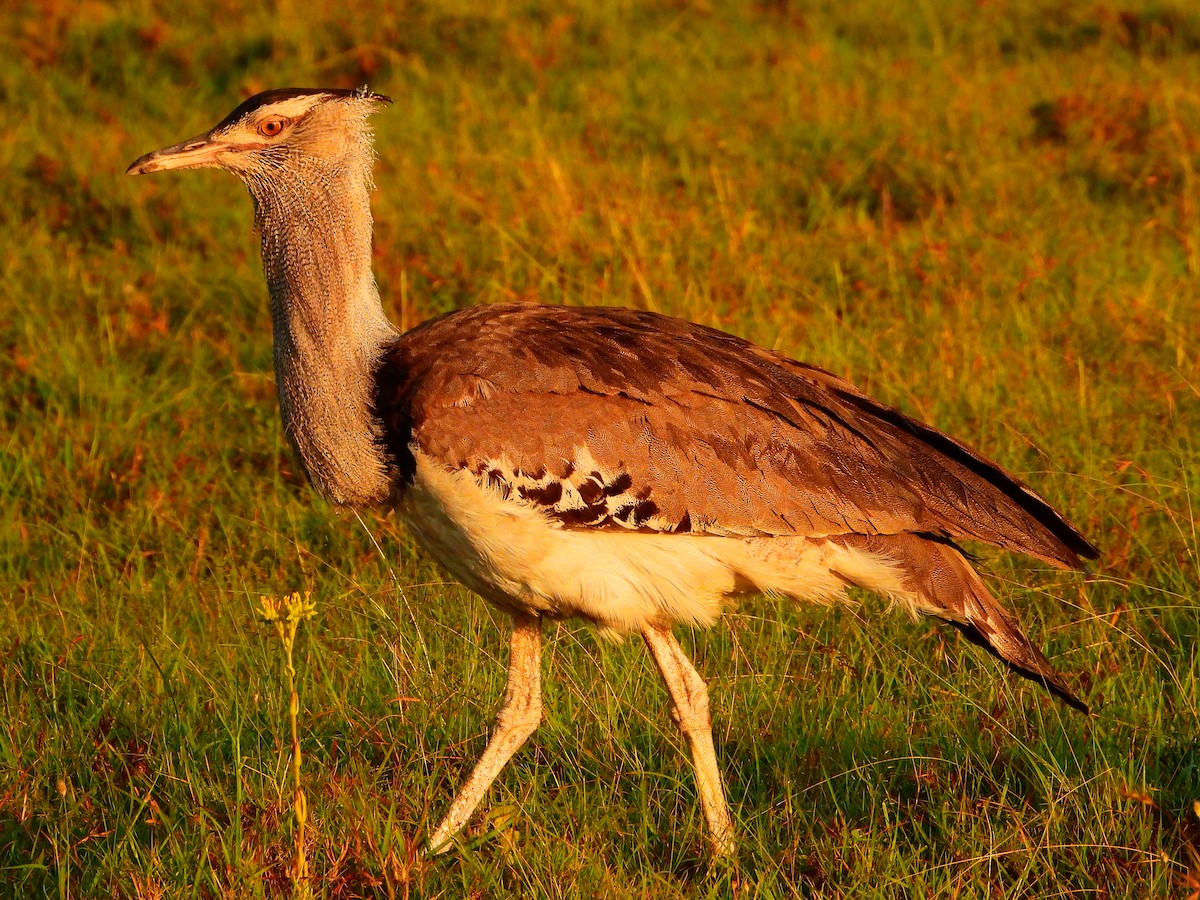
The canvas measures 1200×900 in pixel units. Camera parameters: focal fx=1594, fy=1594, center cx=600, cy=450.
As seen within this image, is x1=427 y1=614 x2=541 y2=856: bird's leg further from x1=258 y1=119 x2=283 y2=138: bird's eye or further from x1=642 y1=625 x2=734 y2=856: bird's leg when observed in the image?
A: x1=258 y1=119 x2=283 y2=138: bird's eye

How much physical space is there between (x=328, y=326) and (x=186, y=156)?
55 centimetres

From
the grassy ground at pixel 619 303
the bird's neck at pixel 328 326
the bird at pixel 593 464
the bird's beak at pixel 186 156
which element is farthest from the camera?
the bird's beak at pixel 186 156

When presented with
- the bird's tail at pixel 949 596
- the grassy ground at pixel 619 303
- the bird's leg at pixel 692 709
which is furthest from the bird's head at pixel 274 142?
the bird's tail at pixel 949 596

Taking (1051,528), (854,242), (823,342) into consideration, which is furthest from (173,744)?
(854,242)

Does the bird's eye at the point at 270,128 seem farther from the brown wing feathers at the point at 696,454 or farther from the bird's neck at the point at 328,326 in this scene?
the brown wing feathers at the point at 696,454

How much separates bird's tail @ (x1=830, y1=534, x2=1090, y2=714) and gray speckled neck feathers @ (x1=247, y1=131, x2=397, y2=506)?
1.16 meters

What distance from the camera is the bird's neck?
3688 mm

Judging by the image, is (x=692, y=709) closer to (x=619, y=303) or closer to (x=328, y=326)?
(x=328, y=326)

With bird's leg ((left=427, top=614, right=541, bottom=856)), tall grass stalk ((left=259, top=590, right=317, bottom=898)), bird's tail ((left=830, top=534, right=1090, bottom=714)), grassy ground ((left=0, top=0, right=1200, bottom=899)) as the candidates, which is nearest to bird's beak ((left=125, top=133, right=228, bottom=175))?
grassy ground ((left=0, top=0, right=1200, bottom=899))

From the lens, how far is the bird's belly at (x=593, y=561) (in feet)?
11.5

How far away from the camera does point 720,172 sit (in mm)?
6977

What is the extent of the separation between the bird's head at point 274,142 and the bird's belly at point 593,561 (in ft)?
2.79

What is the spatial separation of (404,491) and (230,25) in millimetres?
5693

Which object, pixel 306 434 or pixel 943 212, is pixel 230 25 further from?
pixel 306 434
